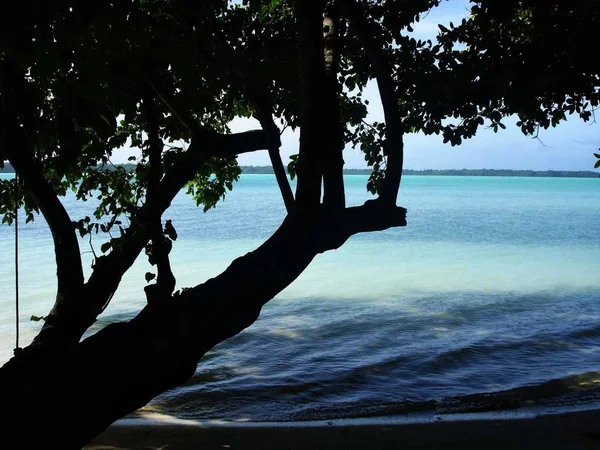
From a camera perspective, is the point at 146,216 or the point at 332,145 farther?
the point at 146,216

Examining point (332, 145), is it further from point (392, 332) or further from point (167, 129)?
point (392, 332)

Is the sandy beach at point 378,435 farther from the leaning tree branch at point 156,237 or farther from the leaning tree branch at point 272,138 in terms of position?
the leaning tree branch at point 272,138

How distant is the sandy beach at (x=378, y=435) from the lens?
568cm

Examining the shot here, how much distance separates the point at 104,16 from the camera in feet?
11.1

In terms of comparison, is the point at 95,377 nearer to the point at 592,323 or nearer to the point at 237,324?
the point at 237,324

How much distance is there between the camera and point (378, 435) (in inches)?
240

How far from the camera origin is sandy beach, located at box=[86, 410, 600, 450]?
5676mm

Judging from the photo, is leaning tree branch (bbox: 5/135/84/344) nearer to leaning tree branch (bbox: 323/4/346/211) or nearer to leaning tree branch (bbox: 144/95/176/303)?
leaning tree branch (bbox: 144/95/176/303)

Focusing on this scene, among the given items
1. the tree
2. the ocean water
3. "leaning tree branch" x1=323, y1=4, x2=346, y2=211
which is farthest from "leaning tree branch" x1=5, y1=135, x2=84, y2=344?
the ocean water

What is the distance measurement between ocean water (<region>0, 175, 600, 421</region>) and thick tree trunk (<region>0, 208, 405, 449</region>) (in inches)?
156

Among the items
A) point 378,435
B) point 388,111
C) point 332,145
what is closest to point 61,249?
point 332,145

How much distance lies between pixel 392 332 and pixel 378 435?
6176 mm

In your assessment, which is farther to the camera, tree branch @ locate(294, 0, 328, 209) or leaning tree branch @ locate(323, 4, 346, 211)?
leaning tree branch @ locate(323, 4, 346, 211)

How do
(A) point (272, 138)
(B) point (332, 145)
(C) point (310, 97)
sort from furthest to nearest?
(A) point (272, 138) < (B) point (332, 145) < (C) point (310, 97)
